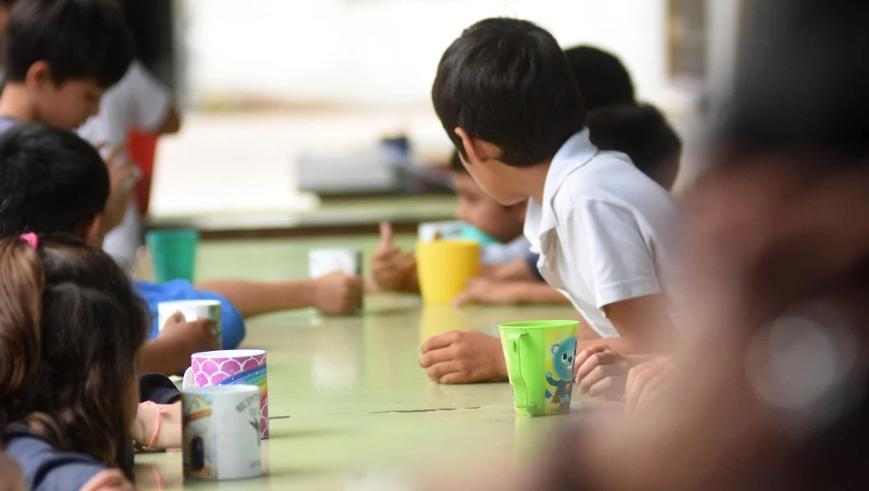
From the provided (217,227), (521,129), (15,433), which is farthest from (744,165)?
(217,227)

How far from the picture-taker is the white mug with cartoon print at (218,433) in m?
0.97

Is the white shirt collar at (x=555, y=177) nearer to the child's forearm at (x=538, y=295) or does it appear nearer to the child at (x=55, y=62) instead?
the child's forearm at (x=538, y=295)

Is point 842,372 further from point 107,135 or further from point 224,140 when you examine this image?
point 224,140

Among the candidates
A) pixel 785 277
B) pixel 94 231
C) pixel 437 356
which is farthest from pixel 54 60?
pixel 785 277

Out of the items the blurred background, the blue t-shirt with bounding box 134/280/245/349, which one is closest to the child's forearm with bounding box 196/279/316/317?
the blue t-shirt with bounding box 134/280/245/349

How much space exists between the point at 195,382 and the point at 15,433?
0.87ft

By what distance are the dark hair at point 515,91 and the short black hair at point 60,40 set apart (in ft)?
3.31

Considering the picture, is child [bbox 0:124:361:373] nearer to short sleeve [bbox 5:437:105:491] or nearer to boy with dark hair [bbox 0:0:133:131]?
short sleeve [bbox 5:437:105:491]

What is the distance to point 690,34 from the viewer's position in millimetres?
5469

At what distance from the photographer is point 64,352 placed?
926 millimetres

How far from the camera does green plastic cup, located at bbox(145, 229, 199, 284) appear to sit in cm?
242

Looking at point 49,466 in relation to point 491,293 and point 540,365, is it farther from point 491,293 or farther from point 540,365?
point 491,293

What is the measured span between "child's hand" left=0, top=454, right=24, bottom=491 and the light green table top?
0.42 metres

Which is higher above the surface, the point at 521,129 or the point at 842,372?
the point at 842,372
